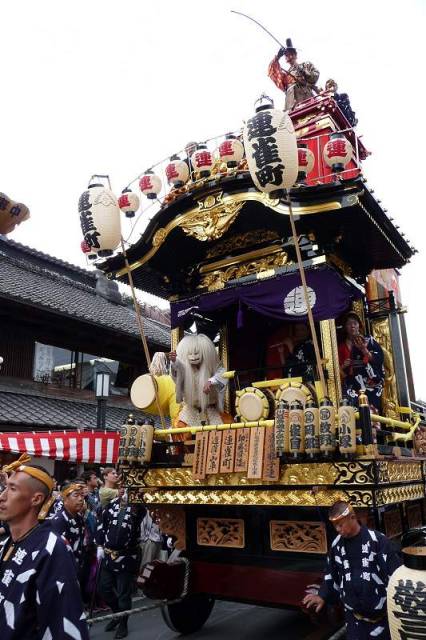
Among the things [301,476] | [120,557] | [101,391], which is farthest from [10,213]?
[101,391]

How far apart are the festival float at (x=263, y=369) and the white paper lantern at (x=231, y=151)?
3cm

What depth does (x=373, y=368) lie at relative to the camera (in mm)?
7324

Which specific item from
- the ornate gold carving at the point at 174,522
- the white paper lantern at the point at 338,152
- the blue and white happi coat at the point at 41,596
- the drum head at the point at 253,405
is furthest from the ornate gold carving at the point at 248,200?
the blue and white happi coat at the point at 41,596

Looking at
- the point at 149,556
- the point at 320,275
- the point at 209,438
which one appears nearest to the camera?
the point at 209,438

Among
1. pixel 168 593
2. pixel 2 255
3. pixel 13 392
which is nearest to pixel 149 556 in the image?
pixel 168 593

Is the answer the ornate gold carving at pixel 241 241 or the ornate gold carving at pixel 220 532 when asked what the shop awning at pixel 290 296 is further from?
the ornate gold carving at pixel 220 532

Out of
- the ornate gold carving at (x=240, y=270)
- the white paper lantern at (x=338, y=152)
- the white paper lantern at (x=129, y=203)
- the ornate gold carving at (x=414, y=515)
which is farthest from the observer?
the white paper lantern at (x=129, y=203)

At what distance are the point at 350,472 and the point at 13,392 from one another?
10.3m

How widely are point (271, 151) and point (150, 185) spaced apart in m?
2.54

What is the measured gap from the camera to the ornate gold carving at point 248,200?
19.1 feet

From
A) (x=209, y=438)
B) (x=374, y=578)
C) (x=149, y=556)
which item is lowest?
(x=149, y=556)

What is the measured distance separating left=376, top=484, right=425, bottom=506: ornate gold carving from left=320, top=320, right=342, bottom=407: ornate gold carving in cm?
114

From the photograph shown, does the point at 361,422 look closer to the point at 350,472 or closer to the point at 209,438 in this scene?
the point at 350,472

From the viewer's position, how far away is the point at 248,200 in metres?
6.27
